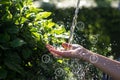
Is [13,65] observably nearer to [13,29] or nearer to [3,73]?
[3,73]

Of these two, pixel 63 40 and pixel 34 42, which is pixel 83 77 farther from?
pixel 34 42

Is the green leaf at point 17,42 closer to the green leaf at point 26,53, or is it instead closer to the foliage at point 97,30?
the green leaf at point 26,53

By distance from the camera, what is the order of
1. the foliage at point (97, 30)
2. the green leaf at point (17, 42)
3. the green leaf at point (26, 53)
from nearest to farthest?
the green leaf at point (17, 42) < the green leaf at point (26, 53) < the foliage at point (97, 30)

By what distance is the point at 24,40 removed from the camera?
2.82 meters

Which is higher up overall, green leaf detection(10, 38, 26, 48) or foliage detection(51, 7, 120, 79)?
green leaf detection(10, 38, 26, 48)

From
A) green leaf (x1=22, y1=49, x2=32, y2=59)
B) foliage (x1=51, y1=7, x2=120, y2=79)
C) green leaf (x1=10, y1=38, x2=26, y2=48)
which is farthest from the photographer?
foliage (x1=51, y1=7, x2=120, y2=79)

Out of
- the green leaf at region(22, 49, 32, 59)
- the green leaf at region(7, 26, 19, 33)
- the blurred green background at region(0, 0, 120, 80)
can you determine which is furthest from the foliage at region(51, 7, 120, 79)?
the green leaf at region(7, 26, 19, 33)

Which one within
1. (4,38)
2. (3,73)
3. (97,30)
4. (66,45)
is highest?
(4,38)

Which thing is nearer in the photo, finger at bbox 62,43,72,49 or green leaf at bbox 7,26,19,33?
green leaf at bbox 7,26,19,33

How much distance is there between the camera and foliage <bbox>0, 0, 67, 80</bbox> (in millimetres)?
2721

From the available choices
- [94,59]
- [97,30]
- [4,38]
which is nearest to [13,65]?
[4,38]

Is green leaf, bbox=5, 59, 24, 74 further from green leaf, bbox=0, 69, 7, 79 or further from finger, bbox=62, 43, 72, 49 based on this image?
finger, bbox=62, 43, 72, 49

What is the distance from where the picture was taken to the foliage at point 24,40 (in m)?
2.72

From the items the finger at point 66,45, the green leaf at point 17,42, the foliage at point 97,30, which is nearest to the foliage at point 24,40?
the green leaf at point 17,42
